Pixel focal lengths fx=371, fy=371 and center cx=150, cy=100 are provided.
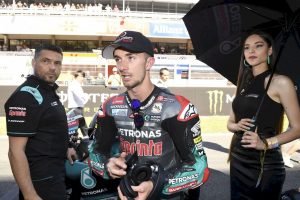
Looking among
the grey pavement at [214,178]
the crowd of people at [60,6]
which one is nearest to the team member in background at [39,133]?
the grey pavement at [214,178]

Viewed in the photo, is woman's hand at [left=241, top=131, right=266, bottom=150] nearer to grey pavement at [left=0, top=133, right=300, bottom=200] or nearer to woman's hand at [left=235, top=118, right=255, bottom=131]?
woman's hand at [left=235, top=118, right=255, bottom=131]

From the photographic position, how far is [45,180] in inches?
114

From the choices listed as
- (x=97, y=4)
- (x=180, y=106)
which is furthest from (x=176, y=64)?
(x=97, y=4)

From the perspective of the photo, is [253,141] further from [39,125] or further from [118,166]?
[39,125]

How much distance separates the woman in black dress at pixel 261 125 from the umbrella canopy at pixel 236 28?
0.64 ft

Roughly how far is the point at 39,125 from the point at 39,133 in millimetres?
64

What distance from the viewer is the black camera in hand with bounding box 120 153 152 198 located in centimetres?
170

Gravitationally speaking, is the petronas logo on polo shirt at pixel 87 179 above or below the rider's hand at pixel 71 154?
Answer: below

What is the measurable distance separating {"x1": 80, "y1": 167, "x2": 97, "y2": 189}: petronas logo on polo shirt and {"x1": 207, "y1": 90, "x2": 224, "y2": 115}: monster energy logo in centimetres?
1171

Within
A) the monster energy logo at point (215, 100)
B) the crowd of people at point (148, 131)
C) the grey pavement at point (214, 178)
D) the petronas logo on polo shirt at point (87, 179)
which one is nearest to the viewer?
the crowd of people at point (148, 131)

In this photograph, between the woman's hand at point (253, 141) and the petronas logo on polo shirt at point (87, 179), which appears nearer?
the woman's hand at point (253, 141)

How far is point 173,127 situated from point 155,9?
139 feet

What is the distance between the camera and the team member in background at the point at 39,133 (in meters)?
2.71

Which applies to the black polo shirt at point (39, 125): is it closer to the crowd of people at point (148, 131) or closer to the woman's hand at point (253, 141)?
the crowd of people at point (148, 131)
